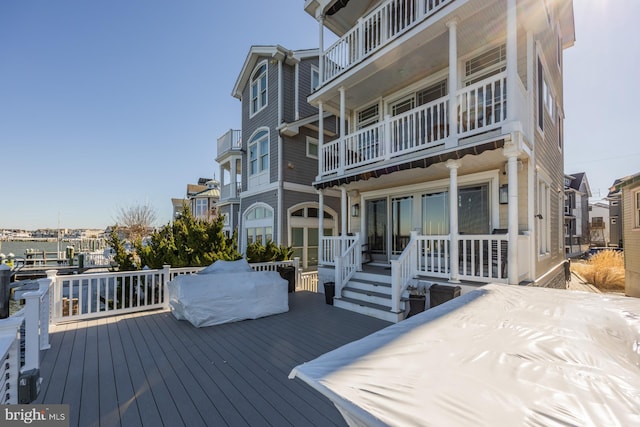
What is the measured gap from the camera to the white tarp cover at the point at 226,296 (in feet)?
16.2

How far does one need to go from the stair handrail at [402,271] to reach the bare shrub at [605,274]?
431 inches

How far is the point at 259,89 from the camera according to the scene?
1230 cm

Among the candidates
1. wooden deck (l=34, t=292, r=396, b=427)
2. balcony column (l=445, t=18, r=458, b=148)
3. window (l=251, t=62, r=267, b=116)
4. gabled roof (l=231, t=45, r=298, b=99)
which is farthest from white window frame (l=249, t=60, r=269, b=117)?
wooden deck (l=34, t=292, r=396, b=427)

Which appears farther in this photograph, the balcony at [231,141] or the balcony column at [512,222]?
the balcony at [231,141]

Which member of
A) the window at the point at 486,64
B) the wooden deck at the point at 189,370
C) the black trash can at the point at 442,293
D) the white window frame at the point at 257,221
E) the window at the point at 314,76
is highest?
the window at the point at 314,76

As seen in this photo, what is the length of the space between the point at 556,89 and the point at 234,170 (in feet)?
42.3

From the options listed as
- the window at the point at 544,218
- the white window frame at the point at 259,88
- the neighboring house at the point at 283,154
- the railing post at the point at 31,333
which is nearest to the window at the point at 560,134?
the window at the point at 544,218

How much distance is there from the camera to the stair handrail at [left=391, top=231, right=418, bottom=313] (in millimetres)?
5234

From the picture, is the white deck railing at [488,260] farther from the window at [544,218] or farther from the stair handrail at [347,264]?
the stair handrail at [347,264]

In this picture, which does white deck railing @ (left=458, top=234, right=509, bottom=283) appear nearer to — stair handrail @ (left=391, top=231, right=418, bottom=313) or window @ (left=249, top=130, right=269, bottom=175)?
stair handrail @ (left=391, top=231, right=418, bottom=313)

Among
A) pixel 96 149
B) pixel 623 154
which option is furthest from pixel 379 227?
pixel 623 154

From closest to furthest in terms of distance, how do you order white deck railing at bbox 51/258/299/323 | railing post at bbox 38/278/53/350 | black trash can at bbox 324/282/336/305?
railing post at bbox 38/278/53/350
white deck railing at bbox 51/258/299/323
black trash can at bbox 324/282/336/305

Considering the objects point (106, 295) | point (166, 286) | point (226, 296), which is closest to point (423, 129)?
point (226, 296)

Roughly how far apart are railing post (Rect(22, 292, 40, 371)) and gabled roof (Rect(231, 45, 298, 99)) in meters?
10.5
